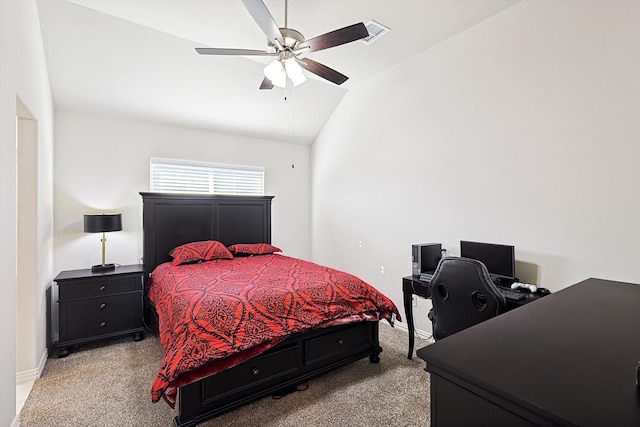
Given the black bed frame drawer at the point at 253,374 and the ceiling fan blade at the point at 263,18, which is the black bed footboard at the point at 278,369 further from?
the ceiling fan blade at the point at 263,18

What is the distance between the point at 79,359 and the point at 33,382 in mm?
398

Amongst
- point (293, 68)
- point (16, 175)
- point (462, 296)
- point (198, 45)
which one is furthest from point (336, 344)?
point (198, 45)

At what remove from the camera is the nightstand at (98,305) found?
2.89m

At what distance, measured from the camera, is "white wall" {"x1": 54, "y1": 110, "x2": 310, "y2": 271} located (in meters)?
3.35

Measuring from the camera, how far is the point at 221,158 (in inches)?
176

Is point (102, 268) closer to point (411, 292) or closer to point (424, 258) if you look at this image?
point (411, 292)

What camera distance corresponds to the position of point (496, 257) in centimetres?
257

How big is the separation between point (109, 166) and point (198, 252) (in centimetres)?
150

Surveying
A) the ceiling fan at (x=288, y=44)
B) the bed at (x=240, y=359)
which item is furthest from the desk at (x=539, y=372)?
the ceiling fan at (x=288, y=44)

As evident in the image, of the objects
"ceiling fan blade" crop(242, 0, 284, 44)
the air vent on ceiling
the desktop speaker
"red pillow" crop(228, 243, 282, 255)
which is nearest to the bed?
"red pillow" crop(228, 243, 282, 255)

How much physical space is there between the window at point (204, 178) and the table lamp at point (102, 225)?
0.76m

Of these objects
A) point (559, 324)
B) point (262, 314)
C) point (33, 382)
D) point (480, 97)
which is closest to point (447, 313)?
point (559, 324)

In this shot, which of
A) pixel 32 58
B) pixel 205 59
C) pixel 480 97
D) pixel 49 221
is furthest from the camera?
pixel 205 59

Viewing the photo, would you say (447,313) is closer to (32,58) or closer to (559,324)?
(559,324)
